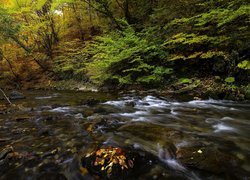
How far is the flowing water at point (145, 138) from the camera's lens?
3.25 metres

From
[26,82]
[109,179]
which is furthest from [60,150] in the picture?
[26,82]

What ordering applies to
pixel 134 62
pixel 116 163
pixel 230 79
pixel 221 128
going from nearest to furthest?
1. pixel 116 163
2. pixel 221 128
3. pixel 230 79
4. pixel 134 62

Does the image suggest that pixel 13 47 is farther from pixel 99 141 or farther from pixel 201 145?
pixel 201 145

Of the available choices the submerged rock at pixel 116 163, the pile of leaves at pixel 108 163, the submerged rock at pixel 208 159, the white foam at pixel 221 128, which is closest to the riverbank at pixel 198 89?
the white foam at pixel 221 128

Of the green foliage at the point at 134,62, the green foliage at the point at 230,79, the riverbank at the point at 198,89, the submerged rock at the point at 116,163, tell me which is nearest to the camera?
the submerged rock at the point at 116,163

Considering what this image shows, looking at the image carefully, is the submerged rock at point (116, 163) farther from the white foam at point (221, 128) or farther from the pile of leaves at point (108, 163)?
the white foam at point (221, 128)

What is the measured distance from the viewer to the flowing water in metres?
3.25

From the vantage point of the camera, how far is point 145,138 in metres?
4.32

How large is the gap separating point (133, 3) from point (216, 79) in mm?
8472

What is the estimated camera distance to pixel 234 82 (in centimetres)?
767

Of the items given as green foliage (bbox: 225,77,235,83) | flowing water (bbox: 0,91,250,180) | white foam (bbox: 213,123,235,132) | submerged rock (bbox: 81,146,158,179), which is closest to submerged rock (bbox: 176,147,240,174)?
flowing water (bbox: 0,91,250,180)

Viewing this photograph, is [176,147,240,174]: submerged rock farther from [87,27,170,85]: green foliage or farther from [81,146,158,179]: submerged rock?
[87,27,170,85]: green foliage

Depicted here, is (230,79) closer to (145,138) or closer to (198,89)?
(198,89)

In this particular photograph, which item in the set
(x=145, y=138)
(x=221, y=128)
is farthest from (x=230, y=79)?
(x=145, y=138)
